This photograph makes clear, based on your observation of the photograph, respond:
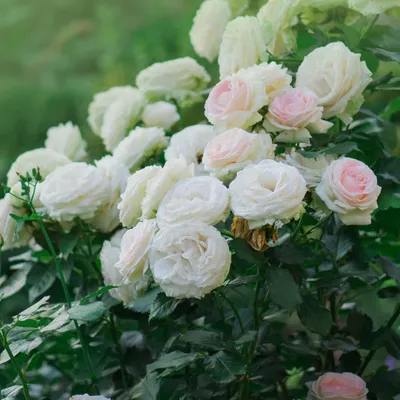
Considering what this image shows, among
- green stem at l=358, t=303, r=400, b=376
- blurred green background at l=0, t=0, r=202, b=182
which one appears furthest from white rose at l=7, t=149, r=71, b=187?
blurred green background at l=0, t=0, r=202, b=182

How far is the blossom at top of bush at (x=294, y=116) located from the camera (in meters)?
0.84

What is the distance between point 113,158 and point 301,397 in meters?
0.46

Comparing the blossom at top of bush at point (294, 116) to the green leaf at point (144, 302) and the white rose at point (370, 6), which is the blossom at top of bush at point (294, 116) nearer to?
the white rose at point (370, 6)

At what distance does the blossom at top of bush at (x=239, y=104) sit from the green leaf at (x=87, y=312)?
0.25 m

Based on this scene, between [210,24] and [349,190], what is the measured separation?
43 cm

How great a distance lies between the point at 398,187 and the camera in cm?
93

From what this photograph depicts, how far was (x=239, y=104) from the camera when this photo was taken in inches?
32.9

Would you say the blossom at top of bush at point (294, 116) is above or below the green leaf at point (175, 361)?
above

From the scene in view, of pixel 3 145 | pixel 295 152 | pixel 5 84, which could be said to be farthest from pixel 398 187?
pixel 5 84

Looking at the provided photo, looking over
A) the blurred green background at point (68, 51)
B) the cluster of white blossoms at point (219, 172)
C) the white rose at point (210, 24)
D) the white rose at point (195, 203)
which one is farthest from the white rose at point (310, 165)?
the blurred green background at point (68, 51)

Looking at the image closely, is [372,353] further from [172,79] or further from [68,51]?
[68,51]

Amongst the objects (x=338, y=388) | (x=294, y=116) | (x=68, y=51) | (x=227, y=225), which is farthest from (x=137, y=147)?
(x=68, y=51)

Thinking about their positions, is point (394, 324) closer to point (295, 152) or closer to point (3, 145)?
point (295, 152)

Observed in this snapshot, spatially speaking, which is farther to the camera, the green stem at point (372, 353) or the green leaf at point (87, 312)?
the green stem at point (372, 353)
